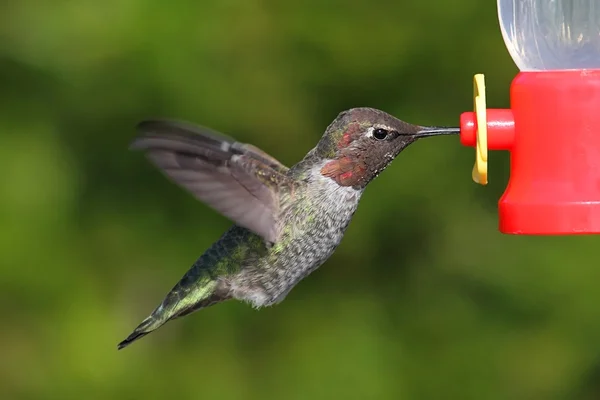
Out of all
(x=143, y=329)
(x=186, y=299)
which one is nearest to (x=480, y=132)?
(x=186, y=299)

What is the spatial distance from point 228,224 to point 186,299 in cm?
130

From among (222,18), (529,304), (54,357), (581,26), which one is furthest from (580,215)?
(54,357)

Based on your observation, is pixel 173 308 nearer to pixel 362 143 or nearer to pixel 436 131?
pixel 362 143

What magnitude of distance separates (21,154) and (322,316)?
1585 millimetres

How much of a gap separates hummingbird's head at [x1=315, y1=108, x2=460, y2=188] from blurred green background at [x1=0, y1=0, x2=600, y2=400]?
5.40 ft

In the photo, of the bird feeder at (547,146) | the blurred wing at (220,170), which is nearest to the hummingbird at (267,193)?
the blurred wing at (220,170)

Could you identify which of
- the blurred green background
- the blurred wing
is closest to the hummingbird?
the blurred wing

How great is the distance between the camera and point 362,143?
10.9 ft

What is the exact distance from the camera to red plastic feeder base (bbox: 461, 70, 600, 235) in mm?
2881

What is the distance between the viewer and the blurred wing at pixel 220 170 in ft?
9.79

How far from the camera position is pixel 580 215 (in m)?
2.85

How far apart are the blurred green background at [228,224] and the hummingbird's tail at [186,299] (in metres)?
1.27

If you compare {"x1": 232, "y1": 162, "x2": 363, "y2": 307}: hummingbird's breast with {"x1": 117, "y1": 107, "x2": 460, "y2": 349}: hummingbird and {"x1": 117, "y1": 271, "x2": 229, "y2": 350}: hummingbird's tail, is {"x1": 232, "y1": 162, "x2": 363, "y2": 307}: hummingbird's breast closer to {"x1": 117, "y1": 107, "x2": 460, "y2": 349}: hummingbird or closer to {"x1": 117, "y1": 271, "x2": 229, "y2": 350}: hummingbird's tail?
{"x1": 117, "y1": 107, "x2": 460, "y2": 349}: hummingbird

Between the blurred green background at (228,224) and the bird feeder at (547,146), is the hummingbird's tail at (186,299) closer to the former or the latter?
the bird feeder at (547,146)
